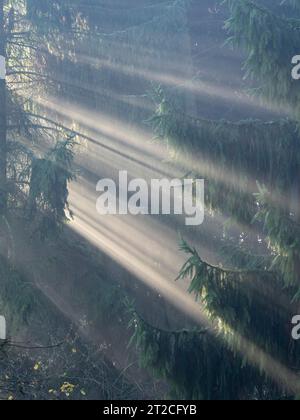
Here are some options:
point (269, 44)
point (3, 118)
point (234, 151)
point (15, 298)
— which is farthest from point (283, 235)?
point (3, 118)

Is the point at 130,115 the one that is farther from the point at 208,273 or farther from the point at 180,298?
the point at 208,273

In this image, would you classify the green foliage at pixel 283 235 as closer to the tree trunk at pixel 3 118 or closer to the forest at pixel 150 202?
the forest at pixel 150 202

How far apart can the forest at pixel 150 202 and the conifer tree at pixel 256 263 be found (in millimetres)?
21

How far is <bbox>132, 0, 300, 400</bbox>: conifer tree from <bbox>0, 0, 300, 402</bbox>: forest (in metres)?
0.02

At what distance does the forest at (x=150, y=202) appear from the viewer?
25.8ft

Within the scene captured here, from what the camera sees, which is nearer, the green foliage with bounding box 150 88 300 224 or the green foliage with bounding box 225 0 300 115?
the green foliage with bounding box 225 0 300 115

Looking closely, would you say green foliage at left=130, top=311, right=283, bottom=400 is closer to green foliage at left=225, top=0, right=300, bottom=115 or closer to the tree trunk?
green foliage at left=225, top=0, right=300, bottom=115

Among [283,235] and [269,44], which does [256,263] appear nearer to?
[283,235]

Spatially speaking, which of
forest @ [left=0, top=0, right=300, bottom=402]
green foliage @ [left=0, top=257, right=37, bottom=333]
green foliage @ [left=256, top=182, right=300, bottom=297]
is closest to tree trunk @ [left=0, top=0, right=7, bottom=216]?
forest @ [left=0, top=0, right=300, bottom=402]

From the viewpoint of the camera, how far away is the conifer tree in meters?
7.50

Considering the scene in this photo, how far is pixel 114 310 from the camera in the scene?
11.9 metres

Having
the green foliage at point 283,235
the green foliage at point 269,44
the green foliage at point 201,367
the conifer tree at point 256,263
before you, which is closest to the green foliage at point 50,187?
the conifer tree at point 256,263
